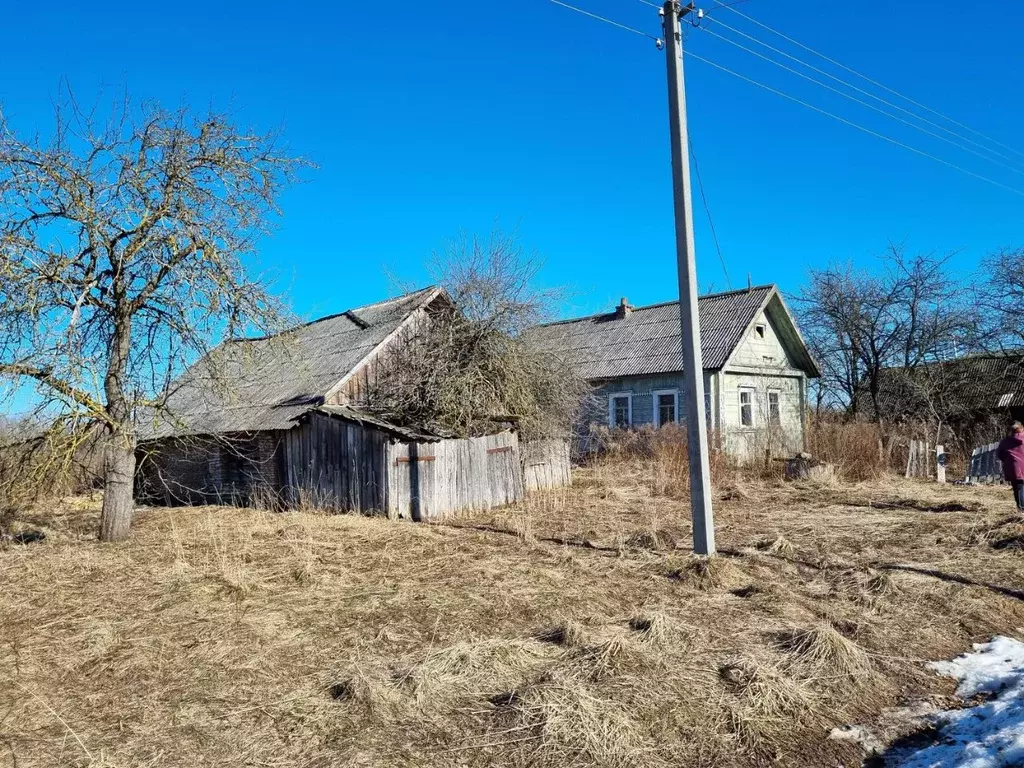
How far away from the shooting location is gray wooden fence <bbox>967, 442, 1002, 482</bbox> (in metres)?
20.0

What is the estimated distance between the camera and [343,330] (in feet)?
66.9

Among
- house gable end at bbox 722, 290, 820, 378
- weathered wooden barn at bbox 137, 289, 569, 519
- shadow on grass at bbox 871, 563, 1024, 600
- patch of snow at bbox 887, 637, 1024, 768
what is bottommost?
patch of snow at bbox 887, 637, 1024, 768

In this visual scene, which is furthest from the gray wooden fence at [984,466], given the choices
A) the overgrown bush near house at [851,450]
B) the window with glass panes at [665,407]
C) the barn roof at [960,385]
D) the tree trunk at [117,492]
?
the tree trunk at [117,492]

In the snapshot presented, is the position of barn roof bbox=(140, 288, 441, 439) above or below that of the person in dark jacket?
above

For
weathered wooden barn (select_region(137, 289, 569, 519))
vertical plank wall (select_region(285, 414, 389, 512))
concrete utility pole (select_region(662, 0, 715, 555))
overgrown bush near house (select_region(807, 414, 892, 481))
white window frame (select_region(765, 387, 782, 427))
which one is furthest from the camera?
white window frame (select_region(765, 387, 782, 427))

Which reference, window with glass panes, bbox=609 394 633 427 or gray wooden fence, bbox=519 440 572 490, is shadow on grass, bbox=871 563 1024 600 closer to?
gray wooden fence, bbox=519 440 572 490

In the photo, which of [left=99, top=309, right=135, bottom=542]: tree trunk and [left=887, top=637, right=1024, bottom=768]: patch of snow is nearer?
[left=887, top=637, right=1024, bottom=768]: patch of snow

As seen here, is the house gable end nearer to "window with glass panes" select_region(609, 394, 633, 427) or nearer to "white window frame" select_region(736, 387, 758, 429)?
"white window frame" select_region(736, 387, 758, 429)

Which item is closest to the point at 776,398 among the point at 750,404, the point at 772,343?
the point at 750,404

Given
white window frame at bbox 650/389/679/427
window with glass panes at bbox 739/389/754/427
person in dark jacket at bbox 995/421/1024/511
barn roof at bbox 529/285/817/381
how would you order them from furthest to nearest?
1. window with glass panes at bbox 739/389/754/427
2. white window frame at bbox 650/389/679/427
3. barn roof at bbox 529/285/817/381
4. person in dark jacket at bbox 995/421/1024/511

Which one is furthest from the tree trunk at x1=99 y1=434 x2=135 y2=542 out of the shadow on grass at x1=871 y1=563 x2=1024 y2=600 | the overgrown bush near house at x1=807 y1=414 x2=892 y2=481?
the overgrown bush near house at x1=807 y1=414 x2=892 y2=481

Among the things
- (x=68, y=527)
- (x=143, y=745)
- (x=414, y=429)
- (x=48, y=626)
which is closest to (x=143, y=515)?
(x=68, y=527)

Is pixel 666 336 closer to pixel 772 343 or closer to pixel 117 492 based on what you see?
pixel 772 343

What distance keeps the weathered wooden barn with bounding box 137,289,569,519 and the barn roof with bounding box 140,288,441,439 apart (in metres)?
0.05
